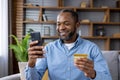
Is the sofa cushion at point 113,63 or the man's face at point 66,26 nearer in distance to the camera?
the man's face at point 66,26

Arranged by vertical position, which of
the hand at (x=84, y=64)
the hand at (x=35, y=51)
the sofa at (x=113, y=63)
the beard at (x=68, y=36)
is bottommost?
the sofa at (x=113, y=63)

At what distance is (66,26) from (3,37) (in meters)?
2.16

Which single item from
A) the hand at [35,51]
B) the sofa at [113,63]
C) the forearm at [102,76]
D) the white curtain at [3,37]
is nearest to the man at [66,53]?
the forearm at [102,76]

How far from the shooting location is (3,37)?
11.5 feet

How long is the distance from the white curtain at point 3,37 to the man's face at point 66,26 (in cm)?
212

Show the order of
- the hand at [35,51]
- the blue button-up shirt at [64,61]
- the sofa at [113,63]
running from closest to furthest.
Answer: the hand at [35,51], the blue button-up shirt at [64,61], the sofa at [113,63]

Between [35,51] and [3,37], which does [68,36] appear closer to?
[35,51]

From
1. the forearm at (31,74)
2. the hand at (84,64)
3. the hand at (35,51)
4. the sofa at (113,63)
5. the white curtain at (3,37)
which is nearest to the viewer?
the hand at (84,64)

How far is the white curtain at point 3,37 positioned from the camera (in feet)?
11.5

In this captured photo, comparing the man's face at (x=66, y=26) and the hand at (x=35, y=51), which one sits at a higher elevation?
the man's face at (x=66, y=26)

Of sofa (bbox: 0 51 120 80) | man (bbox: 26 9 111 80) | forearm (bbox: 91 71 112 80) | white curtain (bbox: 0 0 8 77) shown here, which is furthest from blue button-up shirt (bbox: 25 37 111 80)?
white curtain (bbox: 0 0 8 77)

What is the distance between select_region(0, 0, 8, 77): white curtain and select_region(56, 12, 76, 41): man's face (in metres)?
2.12

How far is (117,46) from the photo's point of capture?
4.32 metres

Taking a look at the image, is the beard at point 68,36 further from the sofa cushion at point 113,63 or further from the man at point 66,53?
the sofa cushion at point 113,63
